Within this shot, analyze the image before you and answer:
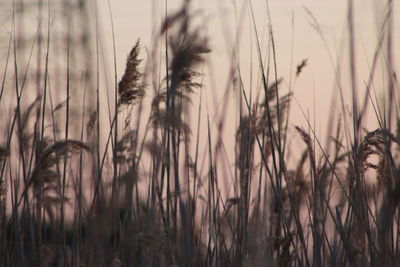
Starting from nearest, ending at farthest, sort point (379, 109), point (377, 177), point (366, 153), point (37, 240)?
1. point (366, 153)
2. point (379, 109)
3. point (37, 240)
4. point (377, 177)

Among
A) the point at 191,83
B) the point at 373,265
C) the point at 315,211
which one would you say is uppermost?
the point at 191,83

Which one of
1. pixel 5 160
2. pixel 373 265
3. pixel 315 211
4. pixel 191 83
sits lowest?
pixel 373 265

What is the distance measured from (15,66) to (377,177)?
4.37 feet

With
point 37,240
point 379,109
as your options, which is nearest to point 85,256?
point 37,240

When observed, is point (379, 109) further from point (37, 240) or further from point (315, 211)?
point (37, 240)

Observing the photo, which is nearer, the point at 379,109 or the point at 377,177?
the point at 379,109

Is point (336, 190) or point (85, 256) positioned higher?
point (336, 190)

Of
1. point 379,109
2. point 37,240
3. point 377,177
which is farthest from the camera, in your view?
point 377,177

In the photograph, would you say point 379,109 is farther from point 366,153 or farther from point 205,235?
point 205,235

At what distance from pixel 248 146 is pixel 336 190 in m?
0.40

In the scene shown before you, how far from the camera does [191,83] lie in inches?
100.0

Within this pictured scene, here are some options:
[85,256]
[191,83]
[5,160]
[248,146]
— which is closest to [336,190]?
[248,146]

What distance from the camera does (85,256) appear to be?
246cm

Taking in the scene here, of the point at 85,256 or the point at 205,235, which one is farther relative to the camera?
the point at 205,235
